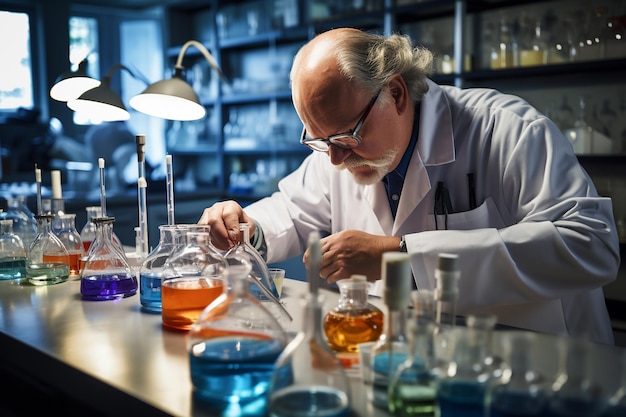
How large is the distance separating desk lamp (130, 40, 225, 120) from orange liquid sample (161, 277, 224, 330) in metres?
0.80

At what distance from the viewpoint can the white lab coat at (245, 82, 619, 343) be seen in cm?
147

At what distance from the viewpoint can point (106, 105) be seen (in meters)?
1.98

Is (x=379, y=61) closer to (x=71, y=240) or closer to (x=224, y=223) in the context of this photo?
(x=224, y=223)

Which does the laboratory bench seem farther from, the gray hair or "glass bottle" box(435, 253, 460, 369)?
the gray hair

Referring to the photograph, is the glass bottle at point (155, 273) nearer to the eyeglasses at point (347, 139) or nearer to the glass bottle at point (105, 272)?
the glass bottle at point (105, 272)

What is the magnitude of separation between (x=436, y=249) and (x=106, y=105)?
1152 mm

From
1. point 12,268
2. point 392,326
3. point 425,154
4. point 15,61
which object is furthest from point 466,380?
point 15,61

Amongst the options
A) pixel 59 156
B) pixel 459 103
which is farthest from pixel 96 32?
pixel 459 103

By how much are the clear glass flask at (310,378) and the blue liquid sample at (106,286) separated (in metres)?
0.86

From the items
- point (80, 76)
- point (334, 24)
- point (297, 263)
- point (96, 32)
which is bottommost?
point (297, 263)

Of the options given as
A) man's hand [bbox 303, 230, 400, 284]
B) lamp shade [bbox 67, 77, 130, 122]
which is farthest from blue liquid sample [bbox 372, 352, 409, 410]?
lamp shade [bbox 67, 77, 130, 122]

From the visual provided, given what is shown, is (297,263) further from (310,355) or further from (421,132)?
(310,355)

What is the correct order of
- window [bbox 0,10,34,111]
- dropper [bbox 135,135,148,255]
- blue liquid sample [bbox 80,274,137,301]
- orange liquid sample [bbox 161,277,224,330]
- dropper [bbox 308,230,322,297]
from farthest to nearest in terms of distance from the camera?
window [bbox 0,10,34,111], dropper [bbox 135,135,148,255], blue liquid sample [bbox 80,274,137,301], orange liquid sample [bbox 161,277,224,330], dropper [bbox 308,230,322,297]

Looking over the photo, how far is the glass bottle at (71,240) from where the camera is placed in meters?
1.80
